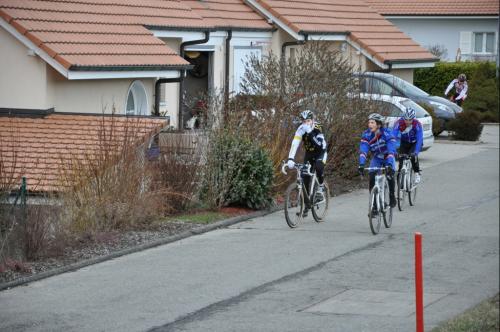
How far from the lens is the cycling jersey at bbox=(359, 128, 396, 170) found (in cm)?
1602

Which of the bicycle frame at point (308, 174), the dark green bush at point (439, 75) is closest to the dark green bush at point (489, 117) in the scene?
the dark green bush at point (439, 75)

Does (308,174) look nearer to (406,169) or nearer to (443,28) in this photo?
(406,169)

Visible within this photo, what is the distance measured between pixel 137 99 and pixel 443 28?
3129 centimetres

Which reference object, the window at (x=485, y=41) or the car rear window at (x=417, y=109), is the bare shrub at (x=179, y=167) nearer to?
the car rear window at (x=417, y=109)

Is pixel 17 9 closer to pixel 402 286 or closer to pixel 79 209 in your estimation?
pixel 79 209

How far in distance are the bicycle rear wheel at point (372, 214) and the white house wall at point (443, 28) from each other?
36.0m

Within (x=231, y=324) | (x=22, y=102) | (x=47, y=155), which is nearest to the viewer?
(x=231, y=324)

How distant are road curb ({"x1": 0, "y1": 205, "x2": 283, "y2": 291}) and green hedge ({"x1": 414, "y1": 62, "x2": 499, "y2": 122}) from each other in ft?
58.5

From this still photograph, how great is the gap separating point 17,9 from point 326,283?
31.7 ft

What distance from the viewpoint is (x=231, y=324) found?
1020 cm

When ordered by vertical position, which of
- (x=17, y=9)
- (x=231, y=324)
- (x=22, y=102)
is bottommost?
(x=231, y=324)

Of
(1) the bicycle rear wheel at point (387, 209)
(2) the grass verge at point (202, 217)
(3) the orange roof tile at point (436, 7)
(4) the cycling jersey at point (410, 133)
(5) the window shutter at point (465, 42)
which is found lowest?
(2) the grass verge at point (202, 217)

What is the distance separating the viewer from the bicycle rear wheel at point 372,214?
1556 cm

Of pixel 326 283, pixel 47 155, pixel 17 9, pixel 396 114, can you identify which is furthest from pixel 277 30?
pixel 326 283
